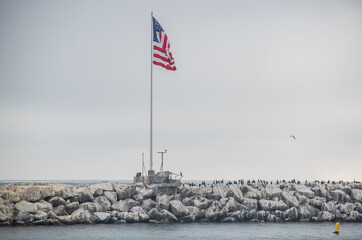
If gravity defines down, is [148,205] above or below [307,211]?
above

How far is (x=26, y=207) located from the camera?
54781mm

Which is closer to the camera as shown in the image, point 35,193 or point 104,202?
point 35,193

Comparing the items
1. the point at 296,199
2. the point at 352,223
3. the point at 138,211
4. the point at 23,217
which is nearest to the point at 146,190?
the point at 138,211

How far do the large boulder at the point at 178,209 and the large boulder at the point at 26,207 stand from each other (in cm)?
1477

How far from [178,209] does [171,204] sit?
1.10m

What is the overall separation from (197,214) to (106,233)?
12.6 metres

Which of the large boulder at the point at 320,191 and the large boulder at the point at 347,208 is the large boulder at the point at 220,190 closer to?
the large boulder at the point at 320,191

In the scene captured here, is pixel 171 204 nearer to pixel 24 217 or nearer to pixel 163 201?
pixel 163 201

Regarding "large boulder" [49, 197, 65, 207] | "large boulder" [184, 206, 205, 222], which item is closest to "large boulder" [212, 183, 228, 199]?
"large boulder" [184, 206, 205, 222]

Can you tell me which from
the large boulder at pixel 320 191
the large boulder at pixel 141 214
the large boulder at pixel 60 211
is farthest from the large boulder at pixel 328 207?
the large boulder at pixel 60 211

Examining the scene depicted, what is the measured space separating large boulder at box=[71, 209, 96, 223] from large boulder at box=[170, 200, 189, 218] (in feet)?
29.0

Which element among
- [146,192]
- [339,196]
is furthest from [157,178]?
[339,196]

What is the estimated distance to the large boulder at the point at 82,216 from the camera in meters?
56.0

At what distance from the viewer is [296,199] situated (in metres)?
66.1
